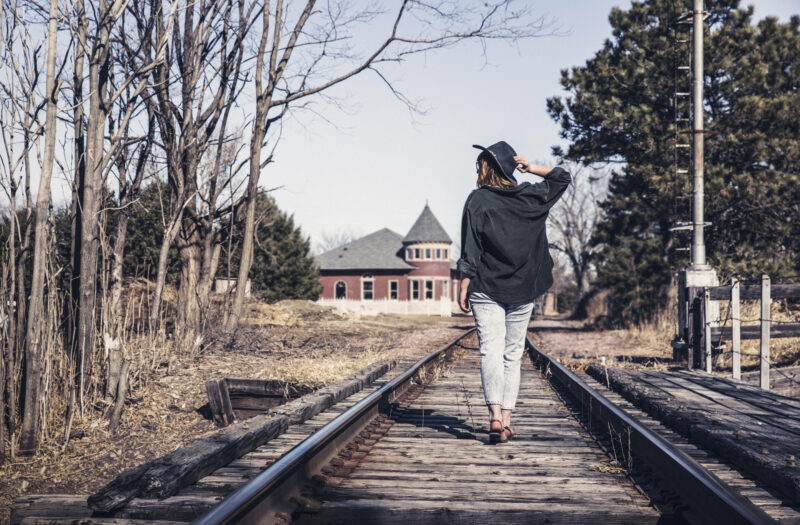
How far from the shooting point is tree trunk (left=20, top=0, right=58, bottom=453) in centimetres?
602

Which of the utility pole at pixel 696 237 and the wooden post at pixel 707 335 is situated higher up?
the utility pole at pixel 696 237

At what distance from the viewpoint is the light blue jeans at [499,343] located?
181 inches

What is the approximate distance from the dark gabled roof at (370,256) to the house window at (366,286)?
75 cm

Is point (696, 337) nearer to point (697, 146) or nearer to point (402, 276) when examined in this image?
point (697, 146)

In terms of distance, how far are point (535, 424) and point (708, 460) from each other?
5.55 ft

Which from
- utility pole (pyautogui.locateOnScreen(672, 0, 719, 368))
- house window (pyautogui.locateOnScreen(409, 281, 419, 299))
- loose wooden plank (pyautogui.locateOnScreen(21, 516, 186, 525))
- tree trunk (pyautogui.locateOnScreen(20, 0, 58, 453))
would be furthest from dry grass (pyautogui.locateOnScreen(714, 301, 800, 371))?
house window (pyautogui.locateOnScreen(409, 281, 419, 299))

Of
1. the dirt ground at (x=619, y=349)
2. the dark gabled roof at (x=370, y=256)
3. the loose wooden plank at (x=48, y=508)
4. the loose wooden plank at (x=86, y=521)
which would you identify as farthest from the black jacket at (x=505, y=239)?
the dark gabled roof at (x=370, y=256)

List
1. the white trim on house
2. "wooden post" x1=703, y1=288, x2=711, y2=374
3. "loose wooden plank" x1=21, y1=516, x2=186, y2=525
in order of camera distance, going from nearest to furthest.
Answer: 1. "loose wooden plank" x1=21, y1=516, x2=186, y2=525
2. "wooden post" x1=703, y1=288, x2=711, y2=374
3. the white trim on house

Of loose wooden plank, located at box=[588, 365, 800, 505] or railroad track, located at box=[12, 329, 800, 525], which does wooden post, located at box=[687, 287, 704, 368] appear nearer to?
loose wooden plank, located at box=[588, 365, 800, 505]

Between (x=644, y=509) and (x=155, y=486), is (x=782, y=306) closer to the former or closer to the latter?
(x=644, y=509)

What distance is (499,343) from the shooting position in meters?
4.64

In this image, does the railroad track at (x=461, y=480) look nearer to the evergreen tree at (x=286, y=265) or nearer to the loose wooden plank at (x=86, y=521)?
the loose wooden plank at (x=86, y=521)

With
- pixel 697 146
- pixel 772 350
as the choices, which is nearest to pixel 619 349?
pixel 772 350

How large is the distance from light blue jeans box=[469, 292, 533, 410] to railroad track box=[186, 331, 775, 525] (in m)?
0.38
